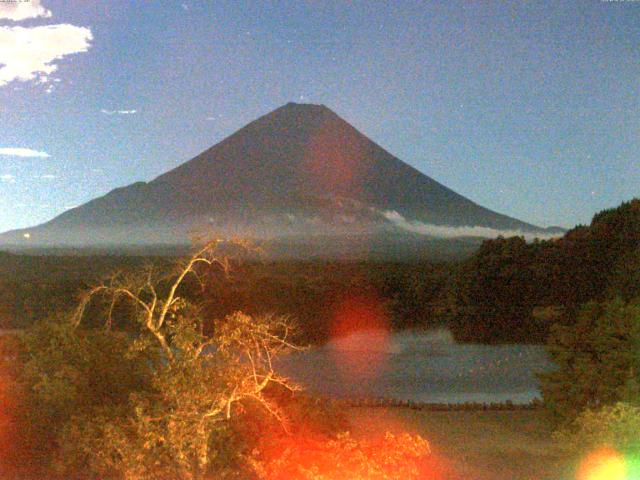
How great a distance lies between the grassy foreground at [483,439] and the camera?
237 inches

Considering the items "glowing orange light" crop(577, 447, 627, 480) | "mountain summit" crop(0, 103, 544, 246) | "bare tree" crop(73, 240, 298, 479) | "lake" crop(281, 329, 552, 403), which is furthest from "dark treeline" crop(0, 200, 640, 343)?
"mountain summit" crop(0, 103, 544, 246)

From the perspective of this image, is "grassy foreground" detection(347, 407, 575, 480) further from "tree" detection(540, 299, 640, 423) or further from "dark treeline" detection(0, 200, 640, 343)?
"dark treeline" detection(0, 200, 640, 343)

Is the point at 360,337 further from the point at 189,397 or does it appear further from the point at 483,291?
the point at 189,397

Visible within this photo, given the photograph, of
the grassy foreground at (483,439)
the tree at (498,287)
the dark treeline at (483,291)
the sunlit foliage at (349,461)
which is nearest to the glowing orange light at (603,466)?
the grassy foreground at (483,439)

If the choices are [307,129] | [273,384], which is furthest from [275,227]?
[273,384]

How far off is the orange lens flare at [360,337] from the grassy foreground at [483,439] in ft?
11.7

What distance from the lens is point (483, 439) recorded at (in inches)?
283

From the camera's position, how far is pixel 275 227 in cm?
4756

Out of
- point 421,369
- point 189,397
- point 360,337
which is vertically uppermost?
point 189,397

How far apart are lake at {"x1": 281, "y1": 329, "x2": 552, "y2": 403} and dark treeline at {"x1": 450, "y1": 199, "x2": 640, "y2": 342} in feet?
8.04

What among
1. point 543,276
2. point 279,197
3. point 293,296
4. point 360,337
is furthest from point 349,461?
point 279,197

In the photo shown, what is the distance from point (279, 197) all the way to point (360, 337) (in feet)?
110

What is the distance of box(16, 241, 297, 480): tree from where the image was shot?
5383mm

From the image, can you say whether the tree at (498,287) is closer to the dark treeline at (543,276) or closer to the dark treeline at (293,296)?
the dark treeline at (543,276)
